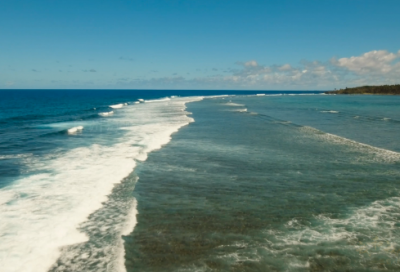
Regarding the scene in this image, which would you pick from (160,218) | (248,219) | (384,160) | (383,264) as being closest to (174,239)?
(160,218)

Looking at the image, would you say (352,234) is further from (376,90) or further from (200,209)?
(376,90)

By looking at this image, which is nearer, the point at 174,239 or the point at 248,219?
the point at 174,239

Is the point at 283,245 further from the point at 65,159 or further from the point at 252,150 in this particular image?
the point at 65,159

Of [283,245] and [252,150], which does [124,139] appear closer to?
[252,150]

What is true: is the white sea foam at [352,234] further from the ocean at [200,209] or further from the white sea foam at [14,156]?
the white sea foam at [14,156]

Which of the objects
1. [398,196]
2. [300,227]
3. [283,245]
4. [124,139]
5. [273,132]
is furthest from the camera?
[273,132]

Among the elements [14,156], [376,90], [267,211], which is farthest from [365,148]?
[376,90]

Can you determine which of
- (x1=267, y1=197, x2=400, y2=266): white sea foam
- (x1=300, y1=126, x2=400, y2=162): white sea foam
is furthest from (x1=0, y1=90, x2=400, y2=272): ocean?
(x1=300, y1=126, x2=400, y2=162): white sea foam

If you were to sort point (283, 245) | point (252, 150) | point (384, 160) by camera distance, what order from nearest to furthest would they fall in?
point (283, 245) → point (384, 160) → point (252, 150)
